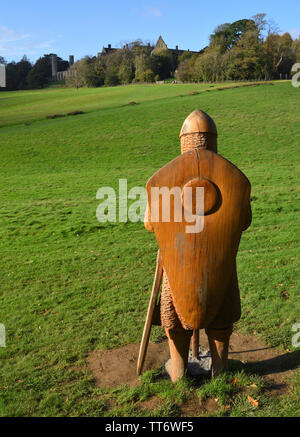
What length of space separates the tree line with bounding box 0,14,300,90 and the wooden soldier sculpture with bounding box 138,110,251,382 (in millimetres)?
54572

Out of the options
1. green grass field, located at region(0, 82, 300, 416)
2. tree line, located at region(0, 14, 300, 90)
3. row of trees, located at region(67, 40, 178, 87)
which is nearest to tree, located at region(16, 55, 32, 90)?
tree line, located at region(0, 14, 300, 90)

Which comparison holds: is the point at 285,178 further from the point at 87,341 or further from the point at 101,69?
the point at 101,69

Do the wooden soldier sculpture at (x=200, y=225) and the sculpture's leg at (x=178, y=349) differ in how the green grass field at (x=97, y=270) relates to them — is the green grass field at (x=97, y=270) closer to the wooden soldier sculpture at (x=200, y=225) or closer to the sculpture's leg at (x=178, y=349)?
the sculpture's leg at (x=178, y=349)

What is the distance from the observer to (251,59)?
52219 millimetres

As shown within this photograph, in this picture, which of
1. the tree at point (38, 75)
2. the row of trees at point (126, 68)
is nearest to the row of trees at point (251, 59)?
the row of trees at point (126, 68)

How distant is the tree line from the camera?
53938 millimetres

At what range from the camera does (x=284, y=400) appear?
405 centimetres

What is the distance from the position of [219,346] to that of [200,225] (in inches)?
61.2

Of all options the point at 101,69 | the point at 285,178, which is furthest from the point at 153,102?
the point at 101,69

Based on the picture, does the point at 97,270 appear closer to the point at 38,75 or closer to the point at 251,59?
the point at 251,59

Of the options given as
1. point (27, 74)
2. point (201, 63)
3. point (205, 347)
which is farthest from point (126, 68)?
point (205, 347)

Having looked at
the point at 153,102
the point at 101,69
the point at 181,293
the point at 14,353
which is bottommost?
the point at 14,353

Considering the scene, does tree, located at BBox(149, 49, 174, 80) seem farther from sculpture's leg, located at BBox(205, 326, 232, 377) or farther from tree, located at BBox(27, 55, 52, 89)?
sculpture's leg, located at BBox(205, 326, 232, 377)
